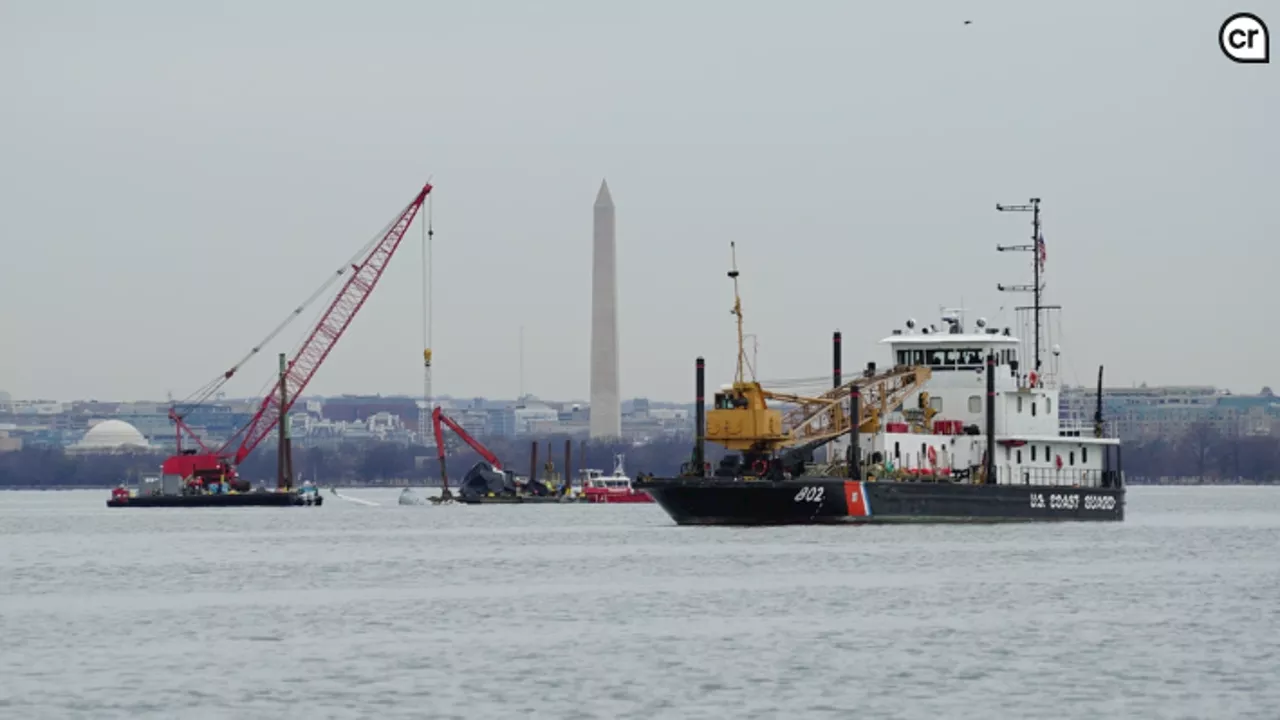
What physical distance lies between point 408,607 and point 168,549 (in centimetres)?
3611

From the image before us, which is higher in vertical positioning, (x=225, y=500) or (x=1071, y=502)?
(x=1071, y=502)

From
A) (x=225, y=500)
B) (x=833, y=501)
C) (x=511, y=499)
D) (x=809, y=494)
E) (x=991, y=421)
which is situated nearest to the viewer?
(x=809, y=494)

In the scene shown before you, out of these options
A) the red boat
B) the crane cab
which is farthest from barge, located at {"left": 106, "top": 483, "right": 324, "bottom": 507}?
the crane cab

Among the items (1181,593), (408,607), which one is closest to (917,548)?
(1181,593)

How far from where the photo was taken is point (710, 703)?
37562 millimetres

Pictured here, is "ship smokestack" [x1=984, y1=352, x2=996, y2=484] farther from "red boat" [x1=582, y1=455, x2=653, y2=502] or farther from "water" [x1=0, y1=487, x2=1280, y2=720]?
"red boat" [x1=582, y1=455, x2=653, y2=502]

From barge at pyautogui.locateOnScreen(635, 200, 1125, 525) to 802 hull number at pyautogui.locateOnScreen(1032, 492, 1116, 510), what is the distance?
8 centimetres

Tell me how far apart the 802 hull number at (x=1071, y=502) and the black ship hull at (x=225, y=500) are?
3178 inches

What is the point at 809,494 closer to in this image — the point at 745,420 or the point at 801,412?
the point at 745,420

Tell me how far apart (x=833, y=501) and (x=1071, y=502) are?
14.0 metres

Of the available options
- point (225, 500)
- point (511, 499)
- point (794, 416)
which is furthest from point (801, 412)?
point (511, 499)

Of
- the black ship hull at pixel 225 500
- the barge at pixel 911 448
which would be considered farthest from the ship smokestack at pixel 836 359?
the black ship hull at pixel 225 500

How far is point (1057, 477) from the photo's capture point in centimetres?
9875

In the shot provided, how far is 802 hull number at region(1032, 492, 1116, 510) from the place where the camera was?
95.1 m
